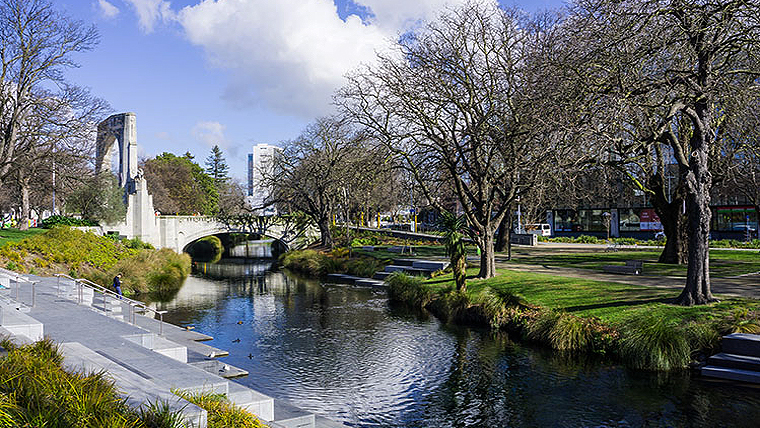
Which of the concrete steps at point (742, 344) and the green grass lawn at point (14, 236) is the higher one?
the green grass lawn at point (14, 236)

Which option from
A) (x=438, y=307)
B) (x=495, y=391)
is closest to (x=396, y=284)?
(x=438, y=307)

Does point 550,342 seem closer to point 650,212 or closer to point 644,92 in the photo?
point 644,92

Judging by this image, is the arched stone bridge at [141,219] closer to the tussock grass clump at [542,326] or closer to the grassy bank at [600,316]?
the grassy bank at [600,316]

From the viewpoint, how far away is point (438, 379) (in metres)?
14.6

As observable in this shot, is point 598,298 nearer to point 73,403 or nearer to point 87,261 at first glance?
point 73,403

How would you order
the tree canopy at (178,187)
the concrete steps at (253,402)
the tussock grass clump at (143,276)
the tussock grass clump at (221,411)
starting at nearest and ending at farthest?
the tussock grass clump at (221,411), the concrete steps at (253,402), the tussock grass clump at (143,276), the tree canopy at (178,187)

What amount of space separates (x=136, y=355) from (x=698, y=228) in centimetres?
1500

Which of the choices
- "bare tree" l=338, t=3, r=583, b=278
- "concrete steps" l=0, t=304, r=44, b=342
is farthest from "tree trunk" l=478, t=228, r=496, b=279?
"concrete steps" l=0, t=304, r=44, b=342

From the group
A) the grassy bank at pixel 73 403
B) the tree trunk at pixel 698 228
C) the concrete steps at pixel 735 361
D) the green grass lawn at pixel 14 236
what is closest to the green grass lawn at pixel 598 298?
the tree trunk at pixel 698 228

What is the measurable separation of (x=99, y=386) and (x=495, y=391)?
9.05 m

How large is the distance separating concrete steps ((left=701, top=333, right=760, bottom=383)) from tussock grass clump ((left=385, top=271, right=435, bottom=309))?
1316 centimetres

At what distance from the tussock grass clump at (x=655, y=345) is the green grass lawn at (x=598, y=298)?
0.91 meters

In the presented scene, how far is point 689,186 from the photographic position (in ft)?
53.3

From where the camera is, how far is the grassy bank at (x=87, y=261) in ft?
100
